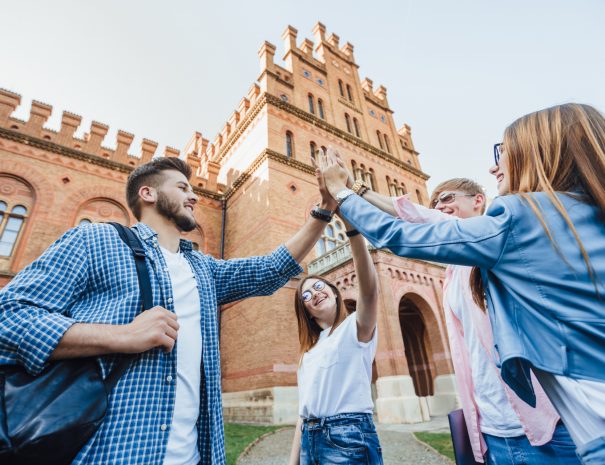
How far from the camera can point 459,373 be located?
2.12m

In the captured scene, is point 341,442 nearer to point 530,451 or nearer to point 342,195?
point 530,451

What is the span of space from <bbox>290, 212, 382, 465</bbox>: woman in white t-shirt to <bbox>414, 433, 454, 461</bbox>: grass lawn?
4.00 meters

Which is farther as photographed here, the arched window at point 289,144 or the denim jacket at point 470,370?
the arched window at point 289,144

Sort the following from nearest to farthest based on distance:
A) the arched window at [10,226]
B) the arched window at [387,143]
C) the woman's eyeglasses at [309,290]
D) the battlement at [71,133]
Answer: the woman's eyeglasses at [309,290] → the arched window at [10,226] → the battlement at [71,133] → the arched window at [387,143]

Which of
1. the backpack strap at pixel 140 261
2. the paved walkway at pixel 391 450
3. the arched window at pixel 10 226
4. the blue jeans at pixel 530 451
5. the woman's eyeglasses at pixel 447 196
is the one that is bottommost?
the paved walkway at pixel 391 450

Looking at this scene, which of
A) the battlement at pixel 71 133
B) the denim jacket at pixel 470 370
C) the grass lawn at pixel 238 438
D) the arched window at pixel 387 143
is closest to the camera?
the denim jacket at pixel 470 370

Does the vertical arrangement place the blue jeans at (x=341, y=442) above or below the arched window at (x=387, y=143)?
below

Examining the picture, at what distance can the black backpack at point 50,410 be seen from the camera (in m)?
0.86

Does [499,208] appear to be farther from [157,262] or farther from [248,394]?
[248,394]

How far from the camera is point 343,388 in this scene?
202 cm

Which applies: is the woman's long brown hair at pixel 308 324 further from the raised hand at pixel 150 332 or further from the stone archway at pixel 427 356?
the stone archway at pixel 427 356

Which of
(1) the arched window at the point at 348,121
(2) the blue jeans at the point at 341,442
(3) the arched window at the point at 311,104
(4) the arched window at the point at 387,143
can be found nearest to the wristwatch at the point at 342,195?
(2) the blue jeans at the point at 341,442

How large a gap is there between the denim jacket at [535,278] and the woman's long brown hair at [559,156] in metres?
0.04

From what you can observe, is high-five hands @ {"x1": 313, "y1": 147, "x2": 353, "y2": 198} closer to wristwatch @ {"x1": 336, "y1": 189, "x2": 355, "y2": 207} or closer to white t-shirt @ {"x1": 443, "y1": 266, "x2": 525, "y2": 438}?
wristwatch @ {"x1": 336, "y1": 189, "x2": 355, "y2": 207}
